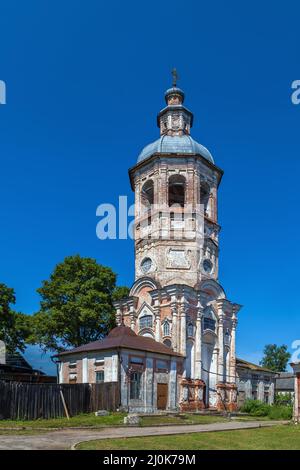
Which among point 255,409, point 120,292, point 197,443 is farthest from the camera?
point 120,292

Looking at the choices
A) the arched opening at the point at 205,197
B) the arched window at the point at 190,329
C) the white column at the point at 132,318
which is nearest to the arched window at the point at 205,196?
the arched opening at the point at 205,197

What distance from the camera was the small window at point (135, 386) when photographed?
27.2 m

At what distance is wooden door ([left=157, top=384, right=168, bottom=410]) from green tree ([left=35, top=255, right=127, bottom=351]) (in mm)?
9219

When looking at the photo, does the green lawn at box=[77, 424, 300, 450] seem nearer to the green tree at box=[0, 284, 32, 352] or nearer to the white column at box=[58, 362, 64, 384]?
the white column at box=[58, 362, 64, 384]

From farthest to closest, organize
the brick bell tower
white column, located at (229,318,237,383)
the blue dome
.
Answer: the blue dome → white column, located at (229,318,237,383) → the brick bell tower

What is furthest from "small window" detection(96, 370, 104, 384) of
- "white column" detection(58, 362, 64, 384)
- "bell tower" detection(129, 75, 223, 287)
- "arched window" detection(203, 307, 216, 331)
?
"arched window" detection(203, 307, 216, 331)

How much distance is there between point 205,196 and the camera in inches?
1565

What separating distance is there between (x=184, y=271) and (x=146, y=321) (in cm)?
450

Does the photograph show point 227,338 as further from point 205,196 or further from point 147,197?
point 147,197

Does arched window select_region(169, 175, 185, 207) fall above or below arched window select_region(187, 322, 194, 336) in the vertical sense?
above

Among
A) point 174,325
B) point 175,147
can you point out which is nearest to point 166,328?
point 174,325

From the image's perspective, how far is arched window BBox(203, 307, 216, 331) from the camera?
1378 inches

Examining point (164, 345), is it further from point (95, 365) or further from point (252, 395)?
point (252, 395)
